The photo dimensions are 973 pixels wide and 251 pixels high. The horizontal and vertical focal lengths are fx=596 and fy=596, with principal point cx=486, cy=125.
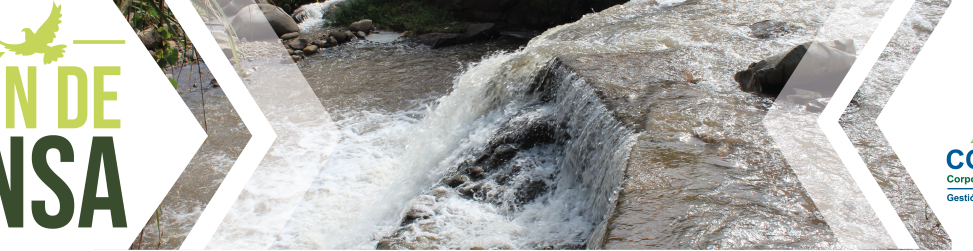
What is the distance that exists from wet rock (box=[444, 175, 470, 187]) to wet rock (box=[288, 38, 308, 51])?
191 inches

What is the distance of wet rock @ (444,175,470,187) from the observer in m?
3.70

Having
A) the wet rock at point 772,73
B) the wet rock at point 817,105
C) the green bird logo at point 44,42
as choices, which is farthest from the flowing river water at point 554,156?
the green bird logo at point 44,42

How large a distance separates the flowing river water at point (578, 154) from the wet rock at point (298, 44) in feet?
5.86

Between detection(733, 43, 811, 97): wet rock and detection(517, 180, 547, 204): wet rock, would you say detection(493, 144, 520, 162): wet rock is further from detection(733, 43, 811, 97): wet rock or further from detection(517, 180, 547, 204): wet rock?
detection(733, 43, 811, 97): wet rock

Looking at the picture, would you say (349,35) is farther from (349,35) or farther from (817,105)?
(817,105)

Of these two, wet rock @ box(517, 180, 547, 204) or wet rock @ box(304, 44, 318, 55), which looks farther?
wet rock @ box(304, 44, 318, 55)

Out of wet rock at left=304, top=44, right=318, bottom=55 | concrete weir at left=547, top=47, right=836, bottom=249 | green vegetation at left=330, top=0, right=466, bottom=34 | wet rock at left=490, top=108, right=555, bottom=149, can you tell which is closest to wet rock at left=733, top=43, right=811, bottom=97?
concrete weir at left=547, top=47, right=836, bottom=249

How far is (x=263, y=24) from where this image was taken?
881cm

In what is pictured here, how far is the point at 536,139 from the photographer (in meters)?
4.06

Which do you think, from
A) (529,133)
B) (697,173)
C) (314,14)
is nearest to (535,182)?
(529,133)

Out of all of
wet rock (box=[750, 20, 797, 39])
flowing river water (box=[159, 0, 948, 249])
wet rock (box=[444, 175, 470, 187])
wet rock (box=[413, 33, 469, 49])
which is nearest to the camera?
flowing river water (box=[159, 0, 948, 249])

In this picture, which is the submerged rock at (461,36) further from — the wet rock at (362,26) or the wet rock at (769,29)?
the wet rock at (769,29)

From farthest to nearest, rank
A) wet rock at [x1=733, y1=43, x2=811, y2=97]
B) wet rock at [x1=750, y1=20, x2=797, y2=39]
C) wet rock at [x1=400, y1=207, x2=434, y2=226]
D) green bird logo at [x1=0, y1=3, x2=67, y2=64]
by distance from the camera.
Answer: wet rock at [x1=750, y1=20, x2=797, y2=39]
wet rock at [x1=733, y1=43, x2=811, y2=97]
wet rock at [x1=400, y1=207, x2=434, y2=226]
green bird logo at [x1=0, y1=3, x2=67, y2=64]

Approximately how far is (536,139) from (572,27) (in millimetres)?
2435
